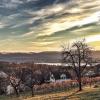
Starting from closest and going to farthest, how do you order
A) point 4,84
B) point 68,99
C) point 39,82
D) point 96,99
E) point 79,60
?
point 96,99 → point 68,99 → point 79,60 → point 4,84 → point 39,82

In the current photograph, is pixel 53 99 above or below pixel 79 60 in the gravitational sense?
below

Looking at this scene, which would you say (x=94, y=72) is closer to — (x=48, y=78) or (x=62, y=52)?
(x=48, y=78)

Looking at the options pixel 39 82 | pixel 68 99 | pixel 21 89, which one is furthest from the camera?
pixel 39 82

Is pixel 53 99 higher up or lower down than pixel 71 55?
lower down

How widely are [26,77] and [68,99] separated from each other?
309 feet

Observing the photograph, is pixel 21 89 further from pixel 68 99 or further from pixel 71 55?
pixel 68 99

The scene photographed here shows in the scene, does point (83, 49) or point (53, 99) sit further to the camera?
point (83, 49)

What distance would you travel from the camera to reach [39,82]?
174 metres

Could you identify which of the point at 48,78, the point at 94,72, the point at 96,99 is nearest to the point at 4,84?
the point at 48,78

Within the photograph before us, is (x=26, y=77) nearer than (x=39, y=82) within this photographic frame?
Yes

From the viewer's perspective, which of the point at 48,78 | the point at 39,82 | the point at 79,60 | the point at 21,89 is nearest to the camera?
the point at 79,60

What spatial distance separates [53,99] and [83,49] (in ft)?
69.6

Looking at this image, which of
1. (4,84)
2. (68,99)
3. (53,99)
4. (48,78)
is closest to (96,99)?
(68,99)

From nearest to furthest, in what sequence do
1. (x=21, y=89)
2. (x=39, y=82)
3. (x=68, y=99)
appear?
1. (x=68, y=99)
2. (x=21, y=89)
3. (x=39, y=82)
